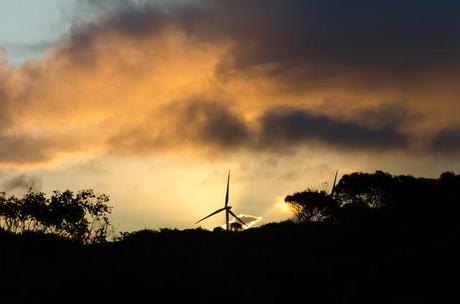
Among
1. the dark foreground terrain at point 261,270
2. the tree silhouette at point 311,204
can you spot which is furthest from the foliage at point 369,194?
the dark foreground terrain at point 261,270

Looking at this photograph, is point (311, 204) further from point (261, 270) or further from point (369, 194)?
point (261, 270)

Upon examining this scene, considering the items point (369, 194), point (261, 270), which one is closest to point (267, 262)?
point (261, 270)

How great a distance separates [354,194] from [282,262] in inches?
2508

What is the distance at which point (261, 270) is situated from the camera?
66.8m

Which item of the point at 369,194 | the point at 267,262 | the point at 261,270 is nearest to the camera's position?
the point at 261,270

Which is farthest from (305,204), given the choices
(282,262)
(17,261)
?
(17,261)

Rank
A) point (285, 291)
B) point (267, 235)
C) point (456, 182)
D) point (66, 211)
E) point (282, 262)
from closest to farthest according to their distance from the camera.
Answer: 1. point (285, 291)
2. point (282, 262)
3. point (267, 235)
4. point (66, 211)
5. point (456, 182)

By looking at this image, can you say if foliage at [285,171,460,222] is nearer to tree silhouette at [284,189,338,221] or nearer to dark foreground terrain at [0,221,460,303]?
tree silhouette at [284,189,338,221]

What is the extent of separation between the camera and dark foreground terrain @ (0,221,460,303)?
4862 centimetres

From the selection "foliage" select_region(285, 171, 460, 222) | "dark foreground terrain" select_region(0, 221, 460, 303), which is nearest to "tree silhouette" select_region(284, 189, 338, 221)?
"foliage" select_region(285, 171, 460, 222)

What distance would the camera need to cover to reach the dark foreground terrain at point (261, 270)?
1914 inches

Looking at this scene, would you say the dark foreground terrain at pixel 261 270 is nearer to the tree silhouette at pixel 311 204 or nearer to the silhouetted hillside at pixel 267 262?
the silhouetted hillside at pixel 267 262

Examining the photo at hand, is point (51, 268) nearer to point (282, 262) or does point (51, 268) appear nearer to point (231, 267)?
point (231, 267)

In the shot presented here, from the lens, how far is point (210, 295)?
4872 cm
